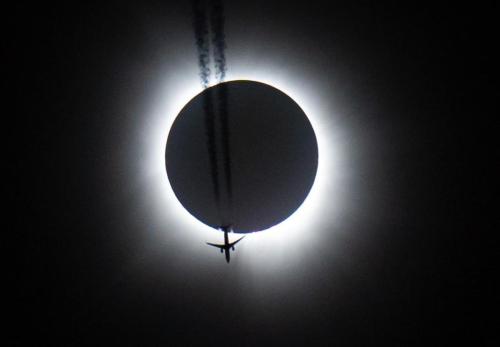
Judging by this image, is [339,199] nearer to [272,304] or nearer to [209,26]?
[272,304]

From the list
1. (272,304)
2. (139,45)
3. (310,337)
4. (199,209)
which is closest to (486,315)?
(310,337)

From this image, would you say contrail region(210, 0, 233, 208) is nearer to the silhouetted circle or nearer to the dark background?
the silhouetted circle

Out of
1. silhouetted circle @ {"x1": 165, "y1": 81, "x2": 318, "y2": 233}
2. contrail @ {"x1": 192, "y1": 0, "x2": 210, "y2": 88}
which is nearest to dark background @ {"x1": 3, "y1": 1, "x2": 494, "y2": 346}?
contrail @ {"x1": 192, "y1": 0, "x2": 210, "y2": 88}

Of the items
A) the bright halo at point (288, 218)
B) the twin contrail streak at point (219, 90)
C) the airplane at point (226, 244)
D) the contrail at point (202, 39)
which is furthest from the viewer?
the bright halo at point (288, 218)

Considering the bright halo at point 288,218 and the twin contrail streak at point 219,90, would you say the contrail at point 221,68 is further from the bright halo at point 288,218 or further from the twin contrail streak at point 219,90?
the bright halo at point 288,218

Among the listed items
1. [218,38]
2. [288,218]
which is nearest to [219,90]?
[218,38]

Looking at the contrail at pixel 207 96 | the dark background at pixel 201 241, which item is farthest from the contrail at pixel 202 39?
the dark background at pixel 201 241
